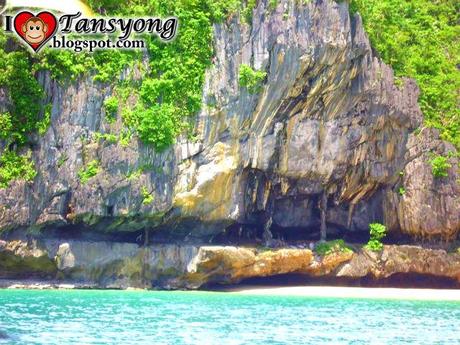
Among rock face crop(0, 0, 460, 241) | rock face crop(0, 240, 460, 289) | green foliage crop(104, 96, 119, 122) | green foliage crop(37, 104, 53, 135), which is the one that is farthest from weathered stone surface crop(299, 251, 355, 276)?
green foliage crop(37, 104, 53, 135)

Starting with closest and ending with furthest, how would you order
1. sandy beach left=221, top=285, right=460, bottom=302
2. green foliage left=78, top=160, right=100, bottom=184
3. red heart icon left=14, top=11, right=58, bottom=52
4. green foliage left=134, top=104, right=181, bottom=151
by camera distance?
red heart icon left=14, top=11, right=58, bottom=52 < green foliage left=78, top=160, right=100, bottom=184 < sandy beach left=221, top=285, right=460, bottom=302 < green foliage left=134, top=104, right=181, bottom=151

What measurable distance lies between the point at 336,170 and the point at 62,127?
456 inches

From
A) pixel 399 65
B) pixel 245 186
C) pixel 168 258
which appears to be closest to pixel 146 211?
pixel 168 258

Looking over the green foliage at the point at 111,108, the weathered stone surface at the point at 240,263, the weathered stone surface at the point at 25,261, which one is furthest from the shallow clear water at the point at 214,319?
the green foliage at the point at 111,108

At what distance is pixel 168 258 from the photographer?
104ft

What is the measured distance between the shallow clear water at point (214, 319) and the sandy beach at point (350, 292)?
2.12 metres

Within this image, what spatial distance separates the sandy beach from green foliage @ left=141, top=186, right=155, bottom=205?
4.85m

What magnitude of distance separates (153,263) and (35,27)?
9928 millimetres

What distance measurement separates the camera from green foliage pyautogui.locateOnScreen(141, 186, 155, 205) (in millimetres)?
31391

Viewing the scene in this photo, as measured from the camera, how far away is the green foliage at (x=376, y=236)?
115 ft

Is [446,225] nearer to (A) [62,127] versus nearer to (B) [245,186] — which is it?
(B) [245,186]

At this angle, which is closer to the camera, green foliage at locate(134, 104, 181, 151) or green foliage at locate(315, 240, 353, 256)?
green foliage at locate(134, 104, 181, 151)

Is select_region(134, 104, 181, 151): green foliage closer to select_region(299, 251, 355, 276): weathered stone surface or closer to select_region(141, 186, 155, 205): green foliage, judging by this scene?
select_region(141, 186, 155, 205): green foliage

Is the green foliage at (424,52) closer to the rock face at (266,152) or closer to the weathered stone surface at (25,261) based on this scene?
the rock face at (266,152)
